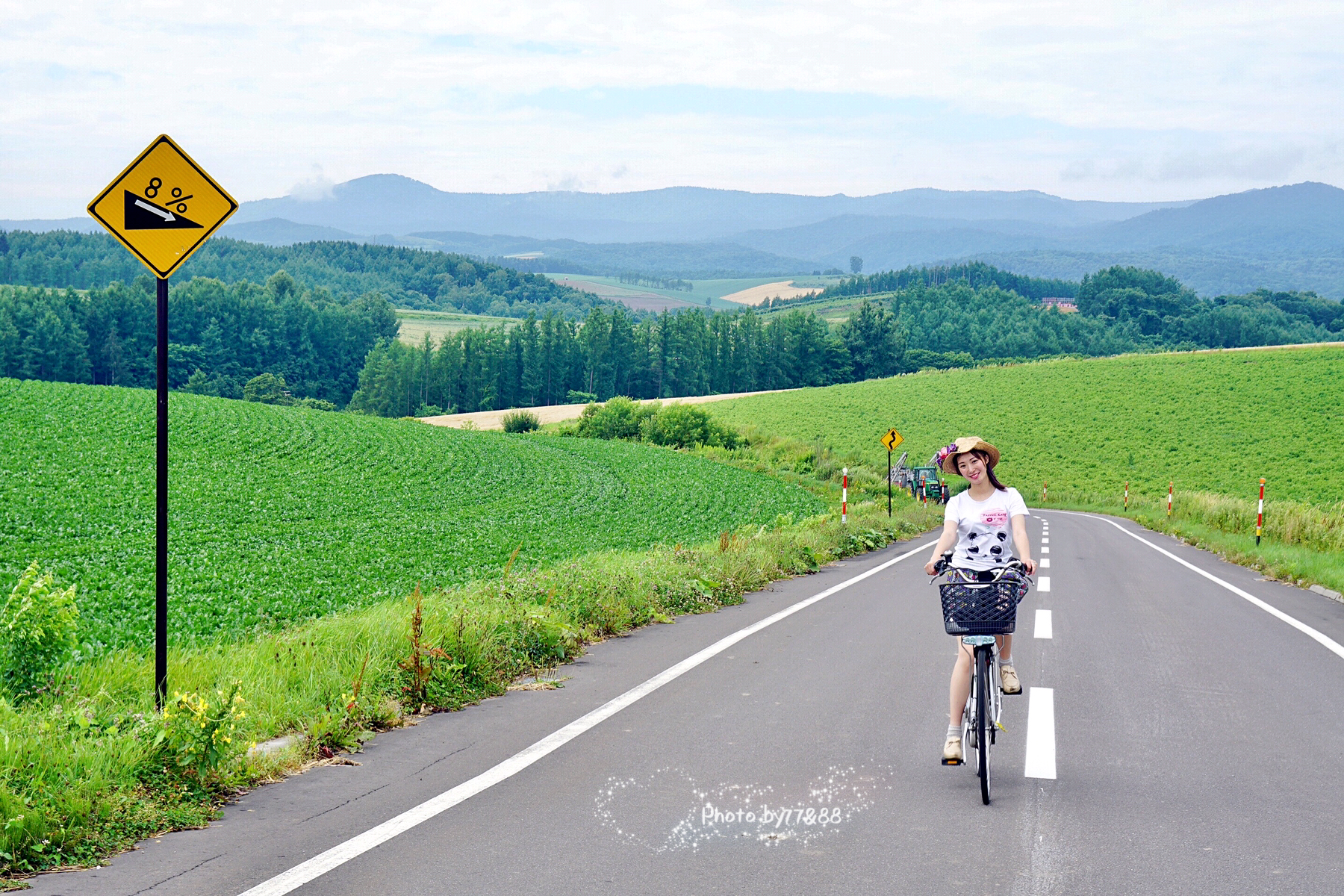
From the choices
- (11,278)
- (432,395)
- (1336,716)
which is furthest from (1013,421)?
(11,278)

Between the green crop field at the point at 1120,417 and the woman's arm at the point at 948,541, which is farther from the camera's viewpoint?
the green crop field at the point at 1120,417

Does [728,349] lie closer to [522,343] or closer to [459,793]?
[522,343]

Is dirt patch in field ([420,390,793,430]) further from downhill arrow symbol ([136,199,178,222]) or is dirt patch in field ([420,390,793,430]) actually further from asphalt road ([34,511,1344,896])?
downhill arrow symbol ([136,199,178,222])

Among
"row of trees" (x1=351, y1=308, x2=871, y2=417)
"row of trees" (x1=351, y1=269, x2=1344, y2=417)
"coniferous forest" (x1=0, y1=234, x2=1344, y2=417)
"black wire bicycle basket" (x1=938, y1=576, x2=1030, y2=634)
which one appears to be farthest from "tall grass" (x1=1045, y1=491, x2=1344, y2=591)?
"row of trees" (x1=351, y1=308, x2=871, y2=417)

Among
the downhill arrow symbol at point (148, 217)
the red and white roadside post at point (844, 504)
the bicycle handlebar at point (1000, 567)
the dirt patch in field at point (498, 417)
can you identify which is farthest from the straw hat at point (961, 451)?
the dirt patch in field at point (498, 417)

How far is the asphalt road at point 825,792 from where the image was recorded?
4.12 metres

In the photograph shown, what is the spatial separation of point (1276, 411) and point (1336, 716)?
6754 cm

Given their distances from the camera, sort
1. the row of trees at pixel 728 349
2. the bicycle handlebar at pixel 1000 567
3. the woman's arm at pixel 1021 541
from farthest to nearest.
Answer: the row of trees at pixel 728 349 → the woman's arm at pixel 1021 541 → the bicycle handlebar at pixel 1000 567

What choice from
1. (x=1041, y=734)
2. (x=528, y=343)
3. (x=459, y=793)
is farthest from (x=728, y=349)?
(x=459, y=793)

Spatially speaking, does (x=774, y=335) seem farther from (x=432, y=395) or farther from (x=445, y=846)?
(x=445, y=846)

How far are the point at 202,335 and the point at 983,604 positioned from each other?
134915 millimetres

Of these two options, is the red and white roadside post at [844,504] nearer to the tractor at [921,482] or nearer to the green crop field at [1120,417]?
the tractor at [921,482]

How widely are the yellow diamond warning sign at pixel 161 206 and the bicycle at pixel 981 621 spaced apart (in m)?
4.76

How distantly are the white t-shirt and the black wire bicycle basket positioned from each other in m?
0.31
